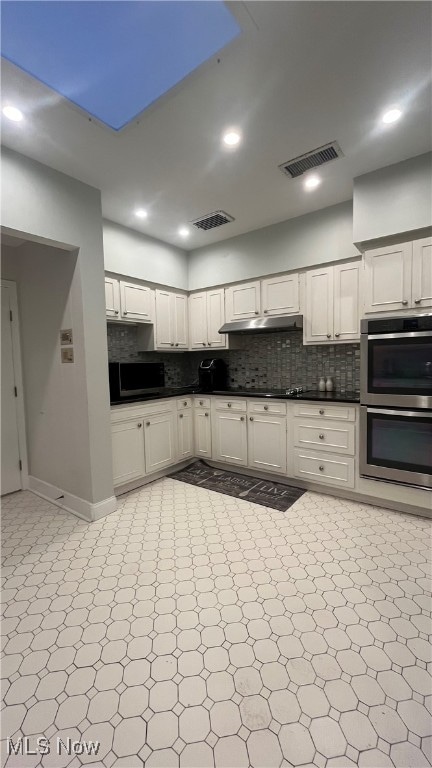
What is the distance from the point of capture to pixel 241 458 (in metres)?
3.50

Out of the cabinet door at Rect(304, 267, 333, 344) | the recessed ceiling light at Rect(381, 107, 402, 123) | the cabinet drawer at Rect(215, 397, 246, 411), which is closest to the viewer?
the recessed ceiling light at Rect(381, 107, 402, 123)

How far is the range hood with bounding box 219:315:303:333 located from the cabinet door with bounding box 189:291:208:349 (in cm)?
37

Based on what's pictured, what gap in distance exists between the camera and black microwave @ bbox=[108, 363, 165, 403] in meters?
3.05

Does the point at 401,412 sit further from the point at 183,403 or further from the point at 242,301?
→ the point at 183,403

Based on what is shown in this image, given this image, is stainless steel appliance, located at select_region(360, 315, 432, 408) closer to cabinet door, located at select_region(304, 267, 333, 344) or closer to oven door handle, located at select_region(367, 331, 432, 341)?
oven door handle, located at select_region(367, 331, 432, 341)

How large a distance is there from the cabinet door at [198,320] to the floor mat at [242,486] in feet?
5.17

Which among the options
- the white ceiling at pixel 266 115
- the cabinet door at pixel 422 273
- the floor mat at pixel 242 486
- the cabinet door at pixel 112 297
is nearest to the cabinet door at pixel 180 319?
the cabinet door at pixel 112 297

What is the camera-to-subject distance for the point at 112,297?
317cm

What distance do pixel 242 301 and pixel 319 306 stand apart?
36.8 inches

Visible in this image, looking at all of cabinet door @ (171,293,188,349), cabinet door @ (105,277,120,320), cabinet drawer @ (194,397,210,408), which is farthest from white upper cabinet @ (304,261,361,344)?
cabinet door @ (105,277,120,320)

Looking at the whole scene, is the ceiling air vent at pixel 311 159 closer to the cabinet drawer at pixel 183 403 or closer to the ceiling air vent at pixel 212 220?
the ceiling air vent at pixel 212 220

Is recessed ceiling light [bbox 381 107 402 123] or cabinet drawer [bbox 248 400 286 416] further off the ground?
recessed ceiling light [bbox 381 107 402 123]

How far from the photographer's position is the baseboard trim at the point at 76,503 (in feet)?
8.54

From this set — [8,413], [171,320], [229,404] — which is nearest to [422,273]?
[229,404]
